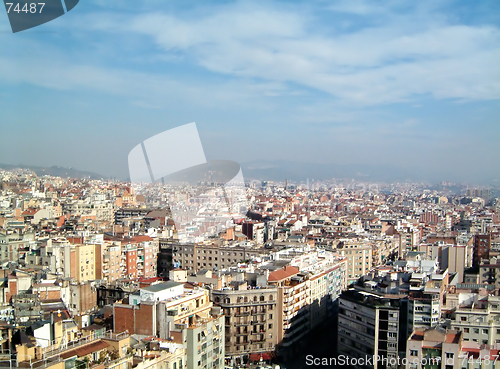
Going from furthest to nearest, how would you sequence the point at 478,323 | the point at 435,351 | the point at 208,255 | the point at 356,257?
the point at 356,257, the point at 208,255, the point at 478,323, the point at 435,351

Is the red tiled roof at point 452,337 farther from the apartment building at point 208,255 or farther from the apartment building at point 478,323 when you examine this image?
the apartment building at point 208,255

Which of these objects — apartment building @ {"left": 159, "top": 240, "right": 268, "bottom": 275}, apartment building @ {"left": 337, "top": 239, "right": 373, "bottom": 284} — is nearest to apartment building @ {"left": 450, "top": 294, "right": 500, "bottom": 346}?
apartment building @ {"left": 159, "top": 240, "right": 268, "bottom": 275}

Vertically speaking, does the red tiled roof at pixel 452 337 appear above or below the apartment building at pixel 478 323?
above

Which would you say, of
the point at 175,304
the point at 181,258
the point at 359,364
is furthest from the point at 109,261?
the point at 359,364

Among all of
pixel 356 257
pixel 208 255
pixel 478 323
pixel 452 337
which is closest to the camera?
pixel 452 337

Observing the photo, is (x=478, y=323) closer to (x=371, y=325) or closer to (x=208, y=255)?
(x=371, y=325)

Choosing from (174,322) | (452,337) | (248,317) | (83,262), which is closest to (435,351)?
(452,337)

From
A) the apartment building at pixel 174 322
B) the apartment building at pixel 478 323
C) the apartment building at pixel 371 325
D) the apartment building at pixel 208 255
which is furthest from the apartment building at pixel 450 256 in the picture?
the apartment building at pixel 174 322

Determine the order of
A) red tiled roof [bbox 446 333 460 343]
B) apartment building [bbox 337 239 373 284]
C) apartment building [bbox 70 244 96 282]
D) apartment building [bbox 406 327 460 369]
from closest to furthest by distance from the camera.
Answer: apartment building [bbox 406 327 460 369] → red tiled roof [bbox 446 333 460 343] → apartment building [bbox 70 244 96 282] → apartment building [bbox 337 239 373 284]

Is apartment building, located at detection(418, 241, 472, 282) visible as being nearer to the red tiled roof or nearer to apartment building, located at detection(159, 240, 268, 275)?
apartment building, located at detection(159, 240, 268, 275)

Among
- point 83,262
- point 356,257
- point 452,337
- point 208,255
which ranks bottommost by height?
point 356,257

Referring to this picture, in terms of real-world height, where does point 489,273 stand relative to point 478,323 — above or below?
below

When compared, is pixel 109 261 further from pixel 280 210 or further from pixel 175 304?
pixel 280 210

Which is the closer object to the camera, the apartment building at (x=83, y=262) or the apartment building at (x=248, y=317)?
the apartment building at (x=248, y=317)
